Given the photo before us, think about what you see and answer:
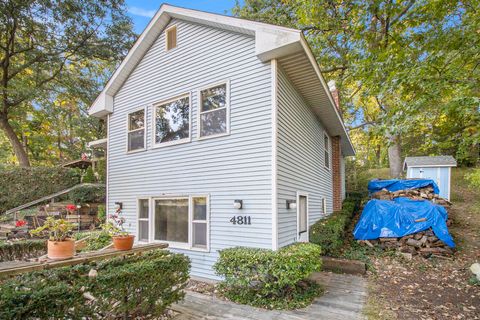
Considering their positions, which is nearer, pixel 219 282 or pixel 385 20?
pixel 219 282

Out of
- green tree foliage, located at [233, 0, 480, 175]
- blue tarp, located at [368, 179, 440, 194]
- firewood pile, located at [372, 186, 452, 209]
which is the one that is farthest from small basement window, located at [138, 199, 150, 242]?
blue tarp, located at [368, 179, 440, 194]

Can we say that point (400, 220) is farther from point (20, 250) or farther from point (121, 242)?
point (20, 250)

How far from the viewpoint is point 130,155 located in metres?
8.17

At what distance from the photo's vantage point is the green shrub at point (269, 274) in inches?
181

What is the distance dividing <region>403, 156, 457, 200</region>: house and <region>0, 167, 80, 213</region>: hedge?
1956 centimetres

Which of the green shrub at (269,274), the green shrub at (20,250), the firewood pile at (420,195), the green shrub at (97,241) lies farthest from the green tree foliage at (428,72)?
the green shrub at (20,250)

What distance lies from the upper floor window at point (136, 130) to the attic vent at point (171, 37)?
210 centimetres

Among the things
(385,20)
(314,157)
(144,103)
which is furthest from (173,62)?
(385,20)

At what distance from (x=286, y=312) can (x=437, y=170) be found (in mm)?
14012

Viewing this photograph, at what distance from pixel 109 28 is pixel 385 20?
15003 millimetres

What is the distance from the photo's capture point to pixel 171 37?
752 centimetres

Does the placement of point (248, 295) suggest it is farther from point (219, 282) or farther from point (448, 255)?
point (448, 255)

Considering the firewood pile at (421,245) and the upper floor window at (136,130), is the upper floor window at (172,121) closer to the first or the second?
the upper floor window at (136,130)

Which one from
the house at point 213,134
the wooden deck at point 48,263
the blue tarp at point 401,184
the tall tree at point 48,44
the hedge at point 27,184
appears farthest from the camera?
the tall tree at point 48,44
